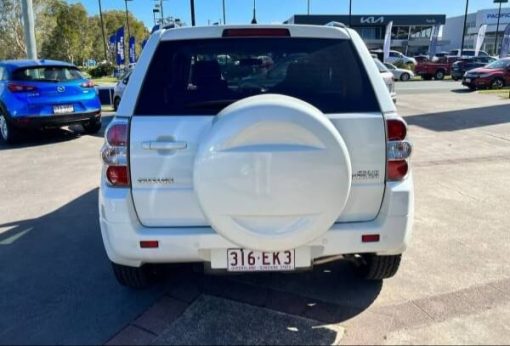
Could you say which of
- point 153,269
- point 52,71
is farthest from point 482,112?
point 153,269

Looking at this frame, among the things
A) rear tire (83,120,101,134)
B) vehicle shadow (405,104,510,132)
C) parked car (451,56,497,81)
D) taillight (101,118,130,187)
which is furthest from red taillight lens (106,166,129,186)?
parked car (451,56,497,81)

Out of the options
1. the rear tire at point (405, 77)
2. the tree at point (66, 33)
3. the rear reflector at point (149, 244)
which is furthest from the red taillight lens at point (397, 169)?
the tree at point (66, 33)

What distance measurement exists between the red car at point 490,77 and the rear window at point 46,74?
18770mm

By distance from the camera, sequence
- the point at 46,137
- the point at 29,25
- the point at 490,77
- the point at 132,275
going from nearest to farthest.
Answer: the point at 132,275
the point at 46,137
the point at 29,25
the point at 490,77

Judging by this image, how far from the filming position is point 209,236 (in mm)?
2609

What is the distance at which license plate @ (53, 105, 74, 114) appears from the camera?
910cm

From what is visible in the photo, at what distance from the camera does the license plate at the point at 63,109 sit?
9.10 m

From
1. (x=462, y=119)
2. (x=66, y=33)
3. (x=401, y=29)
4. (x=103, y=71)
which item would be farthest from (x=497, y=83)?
(x=401, y=29)

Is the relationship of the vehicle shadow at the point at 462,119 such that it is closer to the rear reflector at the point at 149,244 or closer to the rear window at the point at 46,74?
the rear window at the point at 46,74

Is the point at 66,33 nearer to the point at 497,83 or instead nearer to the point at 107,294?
the point at 497,83

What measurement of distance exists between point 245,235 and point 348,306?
1.12 meters

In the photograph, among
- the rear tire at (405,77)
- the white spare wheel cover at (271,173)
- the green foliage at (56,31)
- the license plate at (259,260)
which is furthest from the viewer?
the green foliage at (56,31)

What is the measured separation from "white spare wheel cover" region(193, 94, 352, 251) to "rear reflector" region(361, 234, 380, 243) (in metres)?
0.30

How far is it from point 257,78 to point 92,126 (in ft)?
27.4
